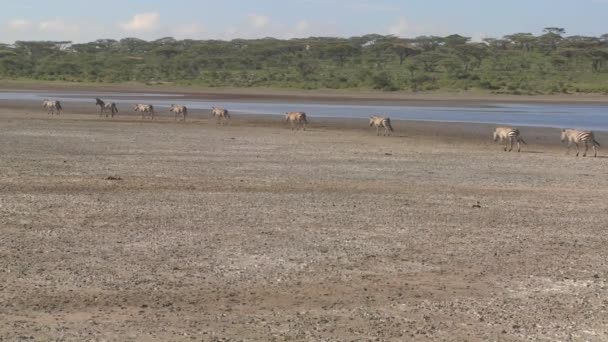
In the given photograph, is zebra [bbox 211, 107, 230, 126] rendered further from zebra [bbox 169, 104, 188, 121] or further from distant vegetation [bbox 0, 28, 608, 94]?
distant vegetation [bbox 0, 28, 608, 94]

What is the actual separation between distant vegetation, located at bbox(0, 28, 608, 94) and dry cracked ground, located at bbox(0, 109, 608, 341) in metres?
55.0

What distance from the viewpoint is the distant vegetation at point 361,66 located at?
80.1 m

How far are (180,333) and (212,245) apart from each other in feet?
13.1

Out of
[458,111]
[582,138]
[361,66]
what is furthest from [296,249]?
[361,66]

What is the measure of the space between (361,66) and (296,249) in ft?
299

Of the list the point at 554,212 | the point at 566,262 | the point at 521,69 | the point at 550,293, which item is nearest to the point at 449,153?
the point at 554,212

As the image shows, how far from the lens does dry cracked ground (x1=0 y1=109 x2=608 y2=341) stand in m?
9.09

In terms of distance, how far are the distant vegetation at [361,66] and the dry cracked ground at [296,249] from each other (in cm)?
5504

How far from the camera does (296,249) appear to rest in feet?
40.9

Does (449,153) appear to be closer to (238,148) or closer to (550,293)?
(238,148)

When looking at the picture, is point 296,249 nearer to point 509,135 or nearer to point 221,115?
point 509,135

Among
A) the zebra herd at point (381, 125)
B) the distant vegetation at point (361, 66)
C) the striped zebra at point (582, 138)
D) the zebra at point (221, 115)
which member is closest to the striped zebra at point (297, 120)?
the zebra herd at point (381, 125)

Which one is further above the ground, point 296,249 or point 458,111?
point 296,249

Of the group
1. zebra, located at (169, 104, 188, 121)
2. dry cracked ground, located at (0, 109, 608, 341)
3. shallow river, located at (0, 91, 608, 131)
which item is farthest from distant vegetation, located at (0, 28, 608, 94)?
dry cracked ground, located at (0, 109, 608, 341)
